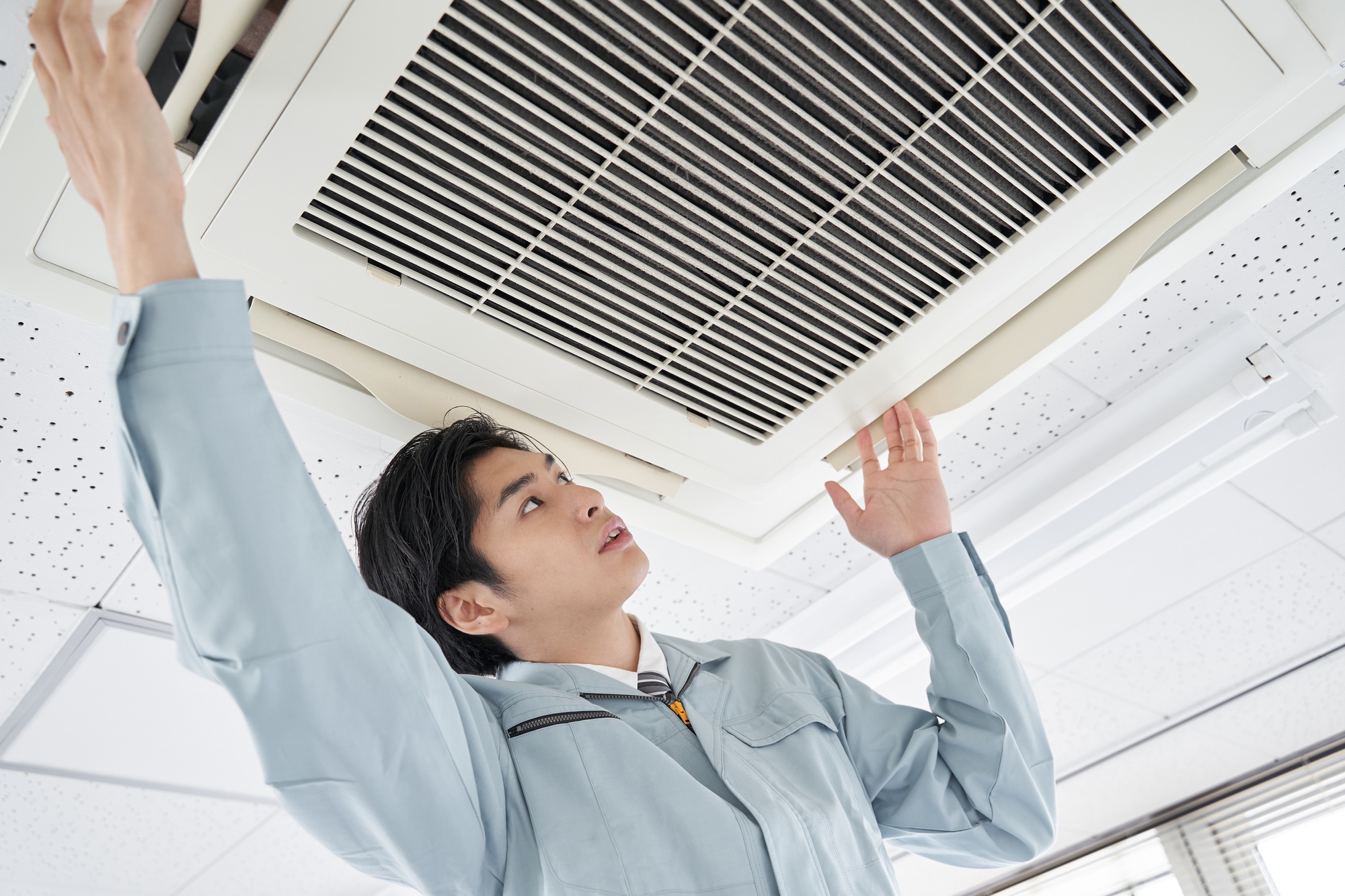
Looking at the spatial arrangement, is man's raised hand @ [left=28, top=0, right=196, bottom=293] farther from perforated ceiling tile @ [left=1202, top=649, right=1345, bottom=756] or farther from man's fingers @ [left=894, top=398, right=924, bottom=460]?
perforated ceiling tile @ [left=1202, top=649, right=1345, bottom=756]

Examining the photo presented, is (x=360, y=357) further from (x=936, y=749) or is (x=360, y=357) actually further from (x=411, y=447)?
(x=936, y=749)

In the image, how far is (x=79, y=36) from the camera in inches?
24.2

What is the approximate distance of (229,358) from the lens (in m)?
0.59

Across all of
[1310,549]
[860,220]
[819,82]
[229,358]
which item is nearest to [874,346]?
[860,220]

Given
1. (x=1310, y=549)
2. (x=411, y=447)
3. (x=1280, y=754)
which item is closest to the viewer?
(x=411, y=447)

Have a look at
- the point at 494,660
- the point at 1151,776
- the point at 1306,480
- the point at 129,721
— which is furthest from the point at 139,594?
the point at 1151,776

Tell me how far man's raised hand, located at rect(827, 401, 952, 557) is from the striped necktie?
27cm

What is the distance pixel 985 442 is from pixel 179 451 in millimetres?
1132

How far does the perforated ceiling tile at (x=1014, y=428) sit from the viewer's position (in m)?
1.35

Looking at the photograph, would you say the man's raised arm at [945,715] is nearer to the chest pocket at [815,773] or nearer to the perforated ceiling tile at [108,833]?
the chest pocket at [815,773]

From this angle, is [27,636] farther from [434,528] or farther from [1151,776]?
[1151,776]

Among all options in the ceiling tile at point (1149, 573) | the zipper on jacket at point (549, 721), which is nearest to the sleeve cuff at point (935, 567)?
the zipper on jacket at point (549, 721)

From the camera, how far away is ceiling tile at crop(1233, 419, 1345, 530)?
155cm

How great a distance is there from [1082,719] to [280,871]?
192cm
